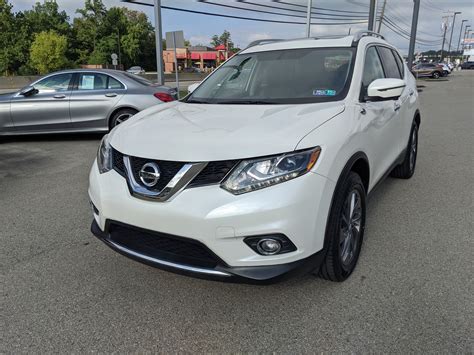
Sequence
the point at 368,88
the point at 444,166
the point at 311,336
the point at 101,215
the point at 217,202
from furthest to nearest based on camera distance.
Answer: the point at 444,166 < the point at 368,88 < the point at 101,215 < the point at 311,336 < the point at 217,202

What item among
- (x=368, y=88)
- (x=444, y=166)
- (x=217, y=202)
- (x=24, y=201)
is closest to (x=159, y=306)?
(x=217, y=202)

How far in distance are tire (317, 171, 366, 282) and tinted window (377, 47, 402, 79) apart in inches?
70.6

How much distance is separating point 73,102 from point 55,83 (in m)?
0.56

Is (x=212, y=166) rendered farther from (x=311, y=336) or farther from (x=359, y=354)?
(x=359, y=354)

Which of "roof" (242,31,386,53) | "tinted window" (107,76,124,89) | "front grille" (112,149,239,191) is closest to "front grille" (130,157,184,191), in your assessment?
"front grille" (112,149,239,191)

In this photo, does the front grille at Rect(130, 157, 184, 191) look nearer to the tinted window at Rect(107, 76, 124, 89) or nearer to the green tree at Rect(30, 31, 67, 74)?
the tinted window at Rect(107, 76, 124, 89)

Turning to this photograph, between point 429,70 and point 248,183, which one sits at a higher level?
point 248,183

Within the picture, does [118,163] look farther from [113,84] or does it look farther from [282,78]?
[113,84]

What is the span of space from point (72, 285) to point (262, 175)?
1727 mm

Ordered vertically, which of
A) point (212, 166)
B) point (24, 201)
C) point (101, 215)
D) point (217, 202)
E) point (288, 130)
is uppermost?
point (288, 130)

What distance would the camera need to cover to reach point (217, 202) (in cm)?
226

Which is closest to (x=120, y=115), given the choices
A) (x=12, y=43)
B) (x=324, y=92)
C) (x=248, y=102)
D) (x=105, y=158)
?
(x=248, y=102)

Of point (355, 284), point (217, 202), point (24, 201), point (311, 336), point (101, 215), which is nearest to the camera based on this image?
point (217, 202)

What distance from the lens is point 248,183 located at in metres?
2.28
